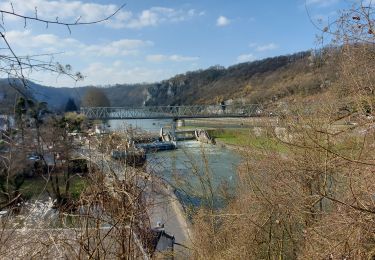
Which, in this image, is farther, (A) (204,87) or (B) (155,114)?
(A) (204,87)

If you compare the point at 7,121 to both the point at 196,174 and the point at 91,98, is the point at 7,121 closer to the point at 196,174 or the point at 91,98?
the point at 196,174

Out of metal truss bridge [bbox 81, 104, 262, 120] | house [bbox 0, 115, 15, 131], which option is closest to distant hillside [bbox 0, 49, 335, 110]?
metal truss bridge [bbox 81, 104, 262, 120]

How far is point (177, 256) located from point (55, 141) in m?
10.2

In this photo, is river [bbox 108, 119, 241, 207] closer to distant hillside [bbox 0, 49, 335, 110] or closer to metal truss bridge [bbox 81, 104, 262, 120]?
metal truss bridge [bbox 81, 104, 262, 120]

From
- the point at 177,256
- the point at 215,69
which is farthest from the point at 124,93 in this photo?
the point at 177,256

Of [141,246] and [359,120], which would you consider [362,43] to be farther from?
[141,246]

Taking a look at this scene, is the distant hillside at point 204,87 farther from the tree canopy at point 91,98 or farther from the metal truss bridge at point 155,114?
the tree canopy at point 91,98

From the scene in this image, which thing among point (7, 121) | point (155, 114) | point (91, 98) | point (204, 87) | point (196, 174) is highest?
point (204, 87)

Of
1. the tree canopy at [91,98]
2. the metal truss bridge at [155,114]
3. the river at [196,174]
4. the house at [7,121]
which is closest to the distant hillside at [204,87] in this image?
the metal truss bridge at [155,114]

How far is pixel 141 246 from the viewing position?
2773mm

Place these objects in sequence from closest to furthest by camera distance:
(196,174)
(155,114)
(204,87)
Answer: (196,174) < (155,114) < (204,87)

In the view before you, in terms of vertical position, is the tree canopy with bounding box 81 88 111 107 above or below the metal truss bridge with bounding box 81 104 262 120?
above

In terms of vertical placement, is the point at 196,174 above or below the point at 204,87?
below

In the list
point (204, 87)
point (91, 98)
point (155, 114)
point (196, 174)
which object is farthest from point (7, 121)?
point (204, 87)
